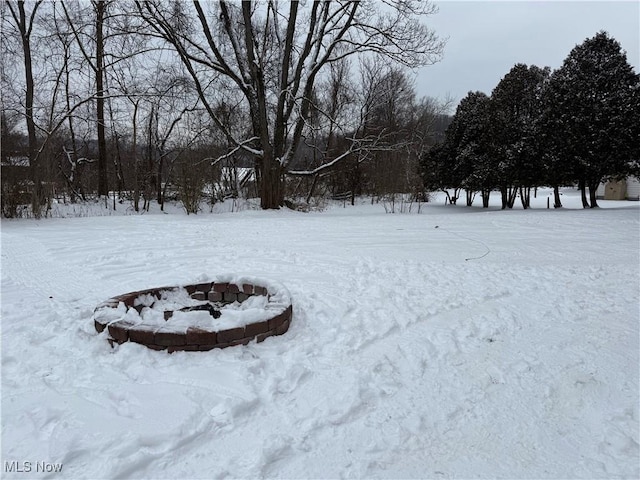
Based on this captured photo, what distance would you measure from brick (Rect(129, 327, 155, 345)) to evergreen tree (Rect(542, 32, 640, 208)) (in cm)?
1319

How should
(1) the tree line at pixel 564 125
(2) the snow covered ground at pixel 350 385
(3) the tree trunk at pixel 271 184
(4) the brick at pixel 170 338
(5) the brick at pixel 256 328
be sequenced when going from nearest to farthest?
(2) the snow covered ground at pixel 350 385 → (4) the brick at pixel 170 338 → (5) the brick at pixel 256 328 → (1) the tree line at pixel 564 125 → (3) the tree trunk at pixel 271 184

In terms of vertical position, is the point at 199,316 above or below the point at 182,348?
above

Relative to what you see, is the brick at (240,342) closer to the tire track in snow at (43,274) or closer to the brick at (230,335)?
the brick at (230,335)

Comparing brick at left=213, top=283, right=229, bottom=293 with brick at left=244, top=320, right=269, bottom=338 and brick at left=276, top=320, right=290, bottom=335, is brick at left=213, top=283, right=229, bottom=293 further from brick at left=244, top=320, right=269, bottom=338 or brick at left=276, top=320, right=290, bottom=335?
brick at left=244, top=320, right=269, bottom=338

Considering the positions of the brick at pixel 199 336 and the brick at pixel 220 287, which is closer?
the brick at pixel 199 336

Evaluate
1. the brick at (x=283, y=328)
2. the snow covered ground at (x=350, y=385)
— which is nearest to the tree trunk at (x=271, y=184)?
the snow covered ground at (x=350, y=385)

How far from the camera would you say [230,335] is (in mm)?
2326

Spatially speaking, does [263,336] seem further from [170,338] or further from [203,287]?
[203,287]

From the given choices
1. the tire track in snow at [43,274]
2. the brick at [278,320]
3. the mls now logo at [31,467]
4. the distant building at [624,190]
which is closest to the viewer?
the mls now logo at [31,467]

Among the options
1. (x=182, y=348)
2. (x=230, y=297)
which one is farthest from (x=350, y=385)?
(x=230, y=297)

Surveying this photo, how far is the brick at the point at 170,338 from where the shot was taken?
2248mm

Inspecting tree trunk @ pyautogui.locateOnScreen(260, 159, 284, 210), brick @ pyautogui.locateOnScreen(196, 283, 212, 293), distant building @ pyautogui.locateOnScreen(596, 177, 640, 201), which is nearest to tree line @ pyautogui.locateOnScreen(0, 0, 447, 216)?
tree trunk @ pyautogui.locateOnScreen(260, 159, 284, 210)

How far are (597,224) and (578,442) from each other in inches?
319

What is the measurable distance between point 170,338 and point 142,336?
0.18 metres
